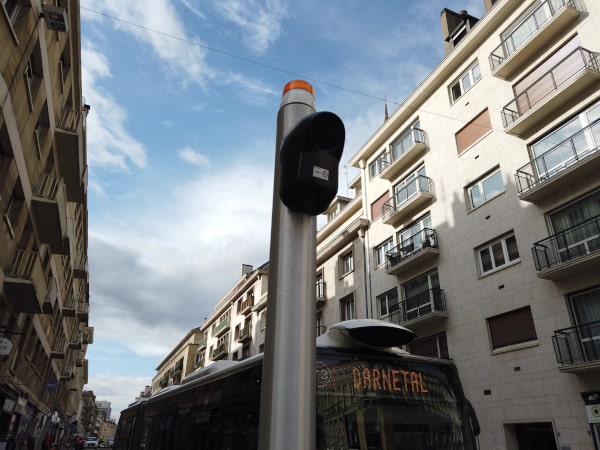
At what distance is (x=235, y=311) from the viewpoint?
1829 inches

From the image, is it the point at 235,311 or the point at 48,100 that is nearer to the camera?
the point at 48,100

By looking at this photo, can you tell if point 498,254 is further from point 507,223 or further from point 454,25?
point 454,25

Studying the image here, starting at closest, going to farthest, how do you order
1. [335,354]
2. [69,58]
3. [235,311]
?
[335,354]
[69,58]
[235,311]

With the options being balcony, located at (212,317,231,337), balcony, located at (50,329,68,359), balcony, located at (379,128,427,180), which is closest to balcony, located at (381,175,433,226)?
balcony, located at (379,128,427,180)

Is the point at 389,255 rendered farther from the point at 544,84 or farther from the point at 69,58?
the point at 69,58

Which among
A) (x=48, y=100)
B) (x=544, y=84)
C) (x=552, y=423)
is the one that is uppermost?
(x=544, y=84)

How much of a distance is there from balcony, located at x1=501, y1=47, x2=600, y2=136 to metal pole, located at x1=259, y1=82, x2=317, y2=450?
15.8 m

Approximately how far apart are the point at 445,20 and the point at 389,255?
44.8ft

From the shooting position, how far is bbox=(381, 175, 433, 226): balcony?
68.4 feet

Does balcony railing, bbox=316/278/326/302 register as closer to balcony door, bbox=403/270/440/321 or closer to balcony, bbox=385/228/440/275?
balcony, bbox=385/228/440/275

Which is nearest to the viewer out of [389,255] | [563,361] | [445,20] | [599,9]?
[563,361]

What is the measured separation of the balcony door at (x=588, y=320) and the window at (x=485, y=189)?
494 centimetres

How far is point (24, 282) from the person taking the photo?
12.8m

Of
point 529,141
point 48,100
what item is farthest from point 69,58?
point 529,141
